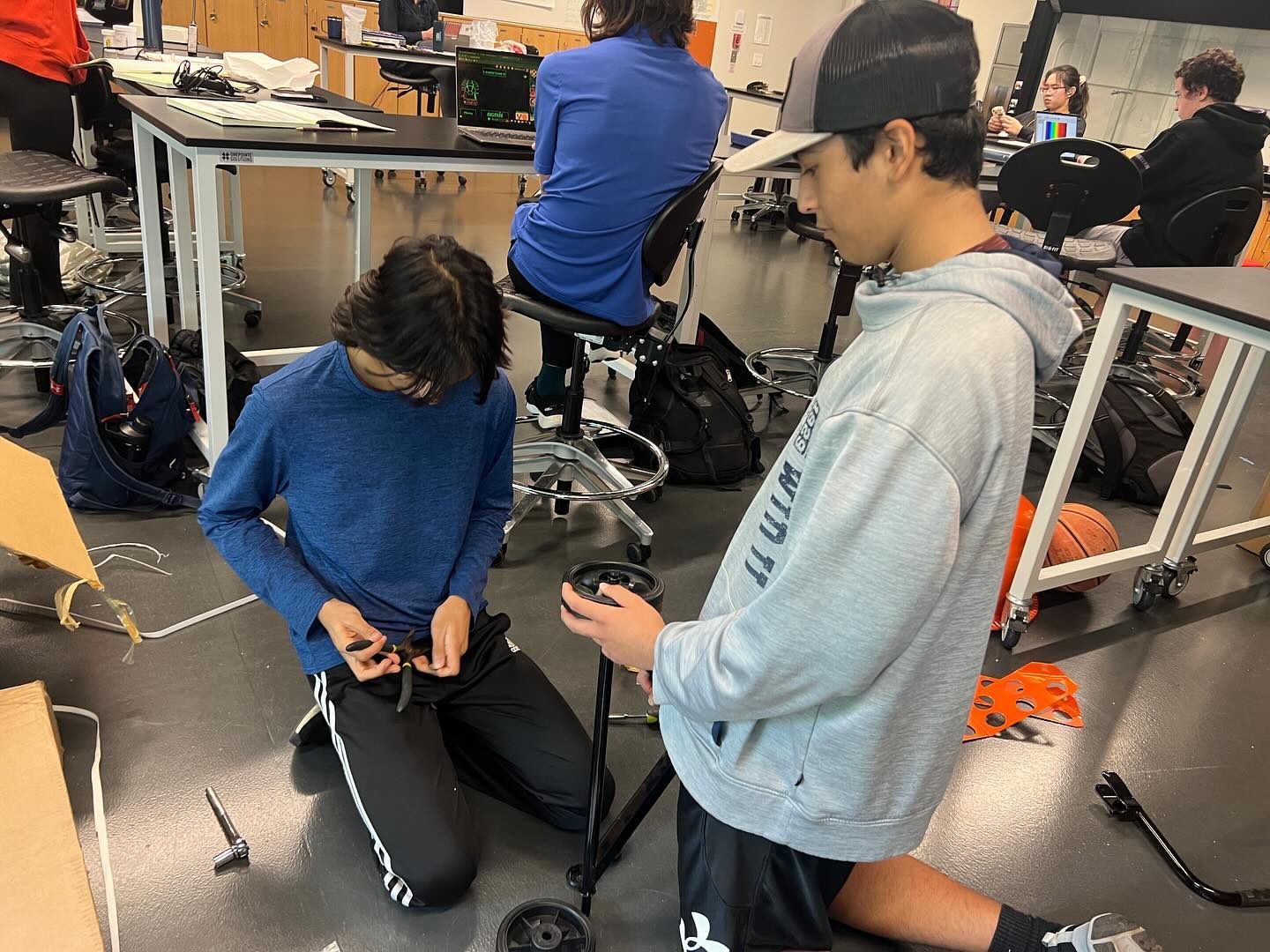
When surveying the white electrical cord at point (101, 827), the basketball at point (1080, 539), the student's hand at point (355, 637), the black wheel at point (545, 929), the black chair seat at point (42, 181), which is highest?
the black chair seat at point (42, 181)

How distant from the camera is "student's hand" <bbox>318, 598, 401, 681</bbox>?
1.29 m

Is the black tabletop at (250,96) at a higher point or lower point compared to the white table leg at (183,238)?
higher

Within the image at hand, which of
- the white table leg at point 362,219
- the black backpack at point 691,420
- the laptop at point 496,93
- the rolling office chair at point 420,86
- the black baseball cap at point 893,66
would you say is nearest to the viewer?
the black baseball cap at point 893,66

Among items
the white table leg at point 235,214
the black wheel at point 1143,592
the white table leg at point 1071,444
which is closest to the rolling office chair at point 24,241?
the white table leg at point 235,214

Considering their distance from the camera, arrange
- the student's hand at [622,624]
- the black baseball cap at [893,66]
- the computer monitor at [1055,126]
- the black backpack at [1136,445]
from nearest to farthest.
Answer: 1. the black baseball cap at [893,66]
2. the student's hand at [622,624]
3. the black backpack at [1136,445]
4. the computer monitor at [1055,126]

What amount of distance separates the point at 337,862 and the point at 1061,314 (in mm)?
1247

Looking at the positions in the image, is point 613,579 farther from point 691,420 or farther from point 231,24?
point 231,24

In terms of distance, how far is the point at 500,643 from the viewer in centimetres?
156

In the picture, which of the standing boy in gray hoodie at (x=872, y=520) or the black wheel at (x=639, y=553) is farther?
the black wheel at (x=639, y=553)

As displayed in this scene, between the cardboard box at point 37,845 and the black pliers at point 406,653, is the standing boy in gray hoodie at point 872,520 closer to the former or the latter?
the black pliers at point 406,653

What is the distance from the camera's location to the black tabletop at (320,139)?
76.0 inches

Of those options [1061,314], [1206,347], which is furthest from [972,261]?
[1206,347]

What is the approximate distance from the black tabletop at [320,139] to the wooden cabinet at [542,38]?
6468mm

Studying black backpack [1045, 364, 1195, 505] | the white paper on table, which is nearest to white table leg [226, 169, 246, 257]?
the white paper on table
